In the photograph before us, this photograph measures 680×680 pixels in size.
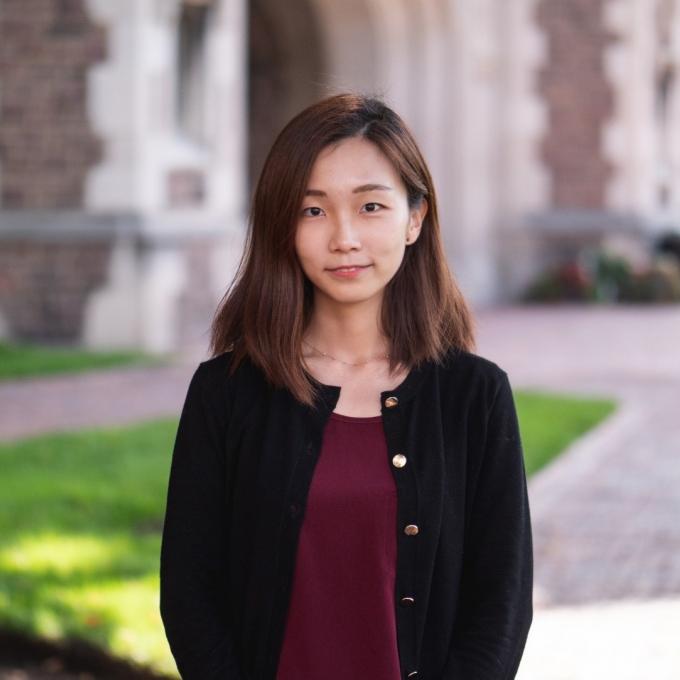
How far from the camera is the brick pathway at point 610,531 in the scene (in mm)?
4484

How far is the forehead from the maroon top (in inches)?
16.2

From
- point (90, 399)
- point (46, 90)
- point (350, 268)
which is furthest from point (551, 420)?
point (350, 268)

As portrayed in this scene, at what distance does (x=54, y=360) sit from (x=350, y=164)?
8568mm

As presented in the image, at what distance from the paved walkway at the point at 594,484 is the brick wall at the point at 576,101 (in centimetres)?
537

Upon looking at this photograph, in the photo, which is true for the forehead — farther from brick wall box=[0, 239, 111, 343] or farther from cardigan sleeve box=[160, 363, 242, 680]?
brick wall box=[0, 239, 111, 343]

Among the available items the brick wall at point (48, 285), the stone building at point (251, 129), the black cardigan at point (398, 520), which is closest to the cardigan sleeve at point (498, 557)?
the black cardigan at point (398, 520)

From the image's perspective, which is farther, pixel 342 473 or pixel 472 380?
pixel 472 380

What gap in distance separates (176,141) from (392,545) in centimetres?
1056

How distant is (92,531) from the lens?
17.8 feet

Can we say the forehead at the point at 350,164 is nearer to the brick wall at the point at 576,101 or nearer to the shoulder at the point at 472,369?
the shoulder at the point at 472,369

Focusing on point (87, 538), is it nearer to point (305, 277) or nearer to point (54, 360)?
point (305, 277)

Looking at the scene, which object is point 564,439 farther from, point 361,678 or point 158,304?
point 361,678

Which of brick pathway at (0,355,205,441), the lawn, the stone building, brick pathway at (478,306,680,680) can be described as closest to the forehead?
the lawn

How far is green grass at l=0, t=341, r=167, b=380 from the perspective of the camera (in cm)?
1015
